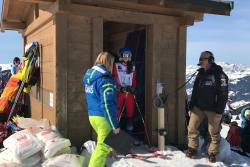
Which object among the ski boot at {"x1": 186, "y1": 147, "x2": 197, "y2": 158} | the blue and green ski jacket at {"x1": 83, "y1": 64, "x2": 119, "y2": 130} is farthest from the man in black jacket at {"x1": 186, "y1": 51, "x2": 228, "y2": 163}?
the blue and green ski jacket at {"x1": 83, "y1": 64, "x2": 119, "y2": 130}

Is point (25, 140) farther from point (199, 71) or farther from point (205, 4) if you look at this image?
point (205, 4)

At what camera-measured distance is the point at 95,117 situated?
328cm

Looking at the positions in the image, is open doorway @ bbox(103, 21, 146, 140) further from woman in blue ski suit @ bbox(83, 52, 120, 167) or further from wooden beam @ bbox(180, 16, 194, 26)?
woman in blue ski suit @ bbox(83, 52, 120, 167)

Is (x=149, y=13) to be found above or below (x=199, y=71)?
above

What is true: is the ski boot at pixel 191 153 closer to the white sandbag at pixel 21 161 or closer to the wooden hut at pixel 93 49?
the wooden hut at pixel 93 49

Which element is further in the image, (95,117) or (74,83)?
(74,83)

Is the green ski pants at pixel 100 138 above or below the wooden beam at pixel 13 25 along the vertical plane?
below

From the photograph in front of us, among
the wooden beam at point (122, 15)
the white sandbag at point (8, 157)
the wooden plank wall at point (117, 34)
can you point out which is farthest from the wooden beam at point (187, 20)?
the white sandbag at point (8, 157)

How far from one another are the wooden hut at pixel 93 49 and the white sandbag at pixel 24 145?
600 millimetres

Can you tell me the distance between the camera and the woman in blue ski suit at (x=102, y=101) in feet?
10.3

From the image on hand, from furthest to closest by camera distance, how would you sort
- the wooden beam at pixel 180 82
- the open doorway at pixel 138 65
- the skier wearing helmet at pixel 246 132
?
1. the open doorway at pixel 138 65
2. the skier wearing helmet at pixel 246 132
3. the wooden beam at pixel 180 82

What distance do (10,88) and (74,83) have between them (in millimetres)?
2921

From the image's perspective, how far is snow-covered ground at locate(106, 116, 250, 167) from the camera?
13.9 ft

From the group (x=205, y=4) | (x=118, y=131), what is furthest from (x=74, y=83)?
(x=205, y=4)
